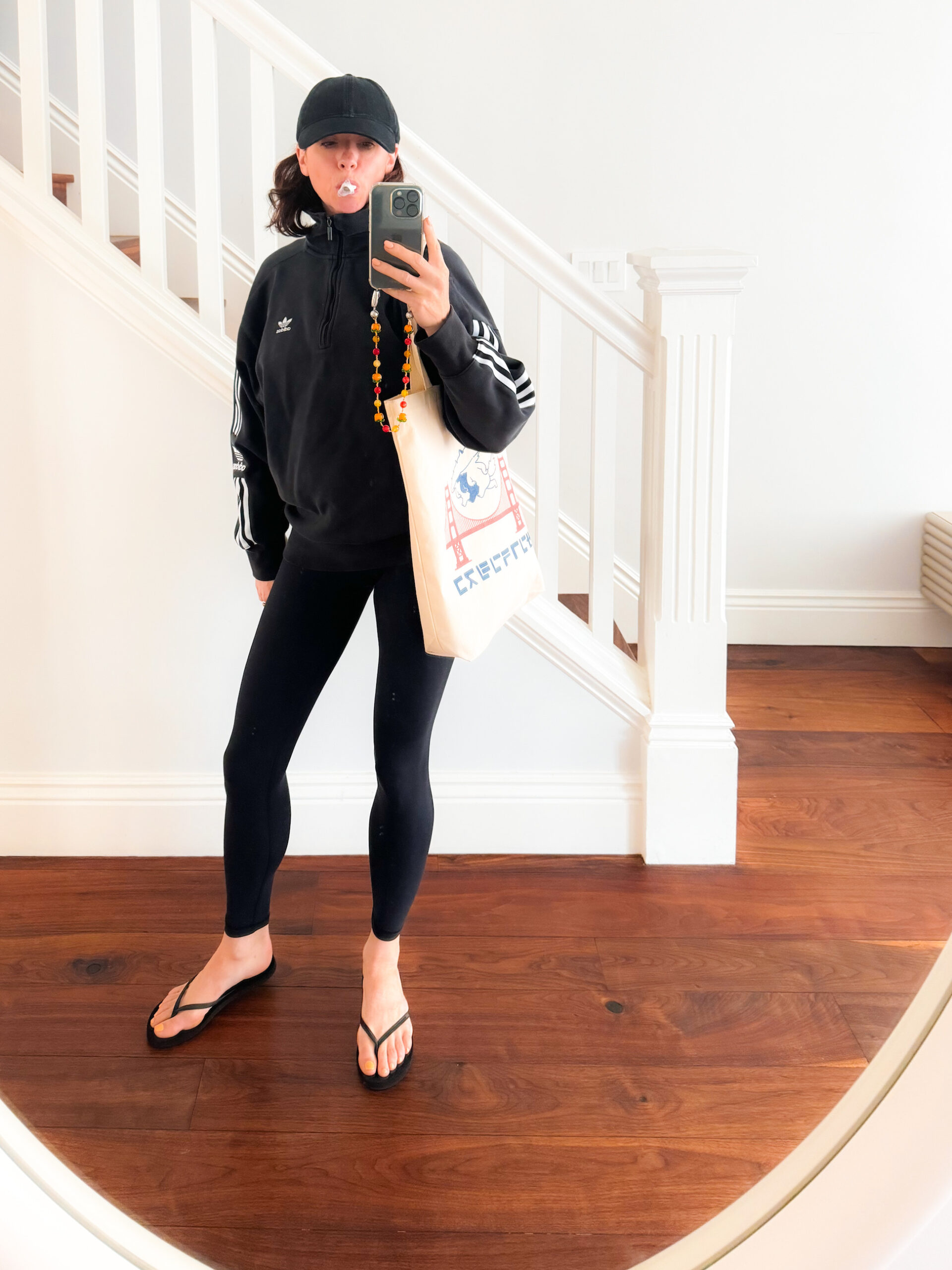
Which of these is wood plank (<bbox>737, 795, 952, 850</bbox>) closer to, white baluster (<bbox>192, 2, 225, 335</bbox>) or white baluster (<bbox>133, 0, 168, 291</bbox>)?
white baluster (<bbox>192, 2, 225, 335</bbox>)

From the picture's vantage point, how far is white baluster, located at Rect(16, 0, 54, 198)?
62.5 inches

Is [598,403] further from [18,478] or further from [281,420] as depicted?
[18,478]

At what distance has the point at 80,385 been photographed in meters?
1.69

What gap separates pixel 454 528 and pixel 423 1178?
2.29 ft

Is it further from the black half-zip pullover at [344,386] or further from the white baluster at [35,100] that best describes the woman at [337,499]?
the white baluster at [35,100]

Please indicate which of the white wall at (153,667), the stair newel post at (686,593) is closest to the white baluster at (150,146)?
the white wall at (153,667)

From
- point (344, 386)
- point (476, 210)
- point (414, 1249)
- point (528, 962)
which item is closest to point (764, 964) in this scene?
point (528, 962)

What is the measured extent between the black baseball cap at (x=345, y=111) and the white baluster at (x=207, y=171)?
1.91ft

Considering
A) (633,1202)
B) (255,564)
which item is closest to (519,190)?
(255,564)

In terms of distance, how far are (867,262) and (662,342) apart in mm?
1377

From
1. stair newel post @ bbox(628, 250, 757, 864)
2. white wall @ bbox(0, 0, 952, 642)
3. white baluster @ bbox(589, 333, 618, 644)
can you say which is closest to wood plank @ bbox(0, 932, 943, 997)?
stair newel post @ bbox(628, 250, 757, 864)

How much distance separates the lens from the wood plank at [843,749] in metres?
2.22

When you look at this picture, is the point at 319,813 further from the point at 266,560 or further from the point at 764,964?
the point at 764,964

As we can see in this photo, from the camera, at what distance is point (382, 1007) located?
1.31 meters
